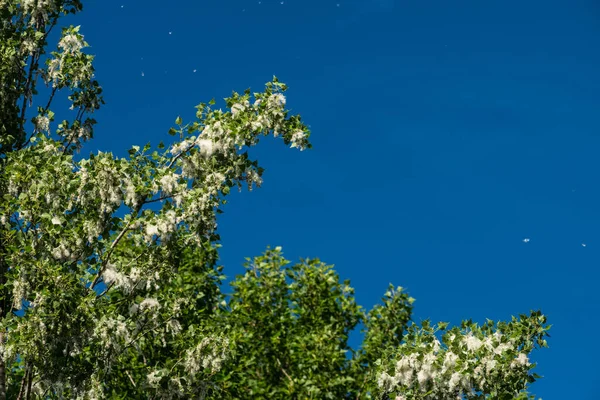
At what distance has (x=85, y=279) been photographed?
1025 centimetres

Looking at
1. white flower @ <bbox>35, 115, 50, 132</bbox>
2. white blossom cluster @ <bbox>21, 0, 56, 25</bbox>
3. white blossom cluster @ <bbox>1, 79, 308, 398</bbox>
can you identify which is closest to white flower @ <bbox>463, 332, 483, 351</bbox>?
white blossom cluster @ <bbox>1, 79, 308, 398</bbox>

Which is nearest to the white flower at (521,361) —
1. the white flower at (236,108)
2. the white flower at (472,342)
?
the white flower at (472,342)

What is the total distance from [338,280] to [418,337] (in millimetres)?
8636

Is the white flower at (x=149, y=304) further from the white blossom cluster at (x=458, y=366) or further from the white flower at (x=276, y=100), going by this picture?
the white blossom cluster at (x=458, y=366)

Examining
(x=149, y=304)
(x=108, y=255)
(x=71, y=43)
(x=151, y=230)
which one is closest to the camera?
(x=151, y=230)

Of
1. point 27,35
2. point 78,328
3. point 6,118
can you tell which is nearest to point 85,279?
point 78,328

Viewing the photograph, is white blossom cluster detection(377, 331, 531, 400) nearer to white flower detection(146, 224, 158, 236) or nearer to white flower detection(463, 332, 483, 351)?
white flower detection(463, 332, 483, 351)

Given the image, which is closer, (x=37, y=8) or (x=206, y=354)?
(x=206, y=354)

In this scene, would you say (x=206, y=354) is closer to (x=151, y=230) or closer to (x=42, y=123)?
(x=151, y=230)

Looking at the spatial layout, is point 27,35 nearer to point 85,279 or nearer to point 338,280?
point 85,279

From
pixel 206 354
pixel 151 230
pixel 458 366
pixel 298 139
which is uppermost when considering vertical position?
pixel 298 139

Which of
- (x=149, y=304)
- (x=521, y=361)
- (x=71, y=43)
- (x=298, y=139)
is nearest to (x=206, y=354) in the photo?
(x=149, y=304)

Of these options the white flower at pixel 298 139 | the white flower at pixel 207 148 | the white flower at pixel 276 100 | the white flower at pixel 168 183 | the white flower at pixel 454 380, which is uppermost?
the white flower at pixel 276 100

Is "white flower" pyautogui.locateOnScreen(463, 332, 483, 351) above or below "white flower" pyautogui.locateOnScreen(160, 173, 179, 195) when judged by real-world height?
below
